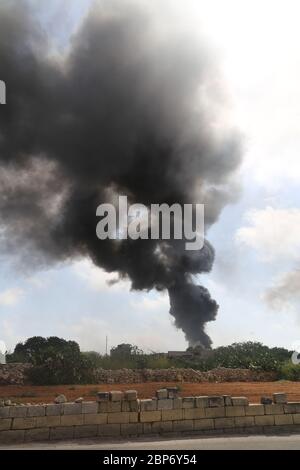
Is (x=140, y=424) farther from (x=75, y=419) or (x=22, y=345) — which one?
(x=22, y=345)

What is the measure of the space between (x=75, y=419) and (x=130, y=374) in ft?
46.2

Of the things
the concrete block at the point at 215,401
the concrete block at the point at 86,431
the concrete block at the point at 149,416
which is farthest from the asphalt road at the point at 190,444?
the concrete block at the point at 215,401

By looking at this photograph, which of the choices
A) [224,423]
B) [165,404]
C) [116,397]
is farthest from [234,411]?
[116,397]

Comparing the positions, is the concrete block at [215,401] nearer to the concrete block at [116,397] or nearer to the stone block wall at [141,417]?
the stone block wall at [141,417]

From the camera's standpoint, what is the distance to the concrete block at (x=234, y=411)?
11.4m

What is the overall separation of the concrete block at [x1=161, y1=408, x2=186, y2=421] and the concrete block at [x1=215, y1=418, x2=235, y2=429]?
1.07 meters

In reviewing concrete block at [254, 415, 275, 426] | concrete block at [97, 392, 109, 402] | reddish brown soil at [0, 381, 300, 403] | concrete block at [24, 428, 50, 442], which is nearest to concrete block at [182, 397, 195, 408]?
concrete block at [254, 415, 275, 426]

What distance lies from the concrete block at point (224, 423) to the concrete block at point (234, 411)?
5.5 inches

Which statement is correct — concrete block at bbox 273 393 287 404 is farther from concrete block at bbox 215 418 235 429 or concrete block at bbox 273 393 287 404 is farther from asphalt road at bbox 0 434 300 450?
concrete block at bbox 215 418 235 429
